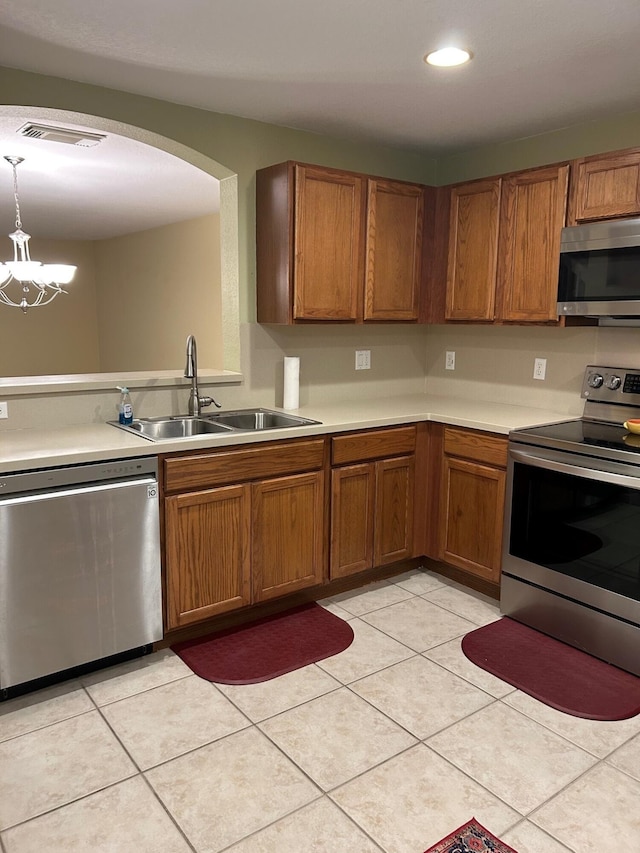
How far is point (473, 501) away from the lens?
3.16 m

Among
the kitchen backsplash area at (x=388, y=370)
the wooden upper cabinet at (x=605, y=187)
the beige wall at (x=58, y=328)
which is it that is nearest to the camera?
the wooden upper cabinet at (x=605, y=187)

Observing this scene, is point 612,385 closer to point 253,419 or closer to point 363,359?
point 363,359

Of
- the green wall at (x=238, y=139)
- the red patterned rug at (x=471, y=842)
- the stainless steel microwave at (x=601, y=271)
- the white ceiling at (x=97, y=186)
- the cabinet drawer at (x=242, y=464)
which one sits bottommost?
the red patterned rug at (x=471, y=842)

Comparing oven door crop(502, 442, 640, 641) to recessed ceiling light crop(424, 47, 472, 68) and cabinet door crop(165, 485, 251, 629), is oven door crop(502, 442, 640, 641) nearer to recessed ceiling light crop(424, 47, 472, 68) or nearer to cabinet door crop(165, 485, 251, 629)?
cabinet door crop(165, 485, 251, 629)

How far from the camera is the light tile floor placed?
5.77 feet

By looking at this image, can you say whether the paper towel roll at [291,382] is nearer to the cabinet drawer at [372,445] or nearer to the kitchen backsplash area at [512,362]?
the cabinet drawer at [372,445]

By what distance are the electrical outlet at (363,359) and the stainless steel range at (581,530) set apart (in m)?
1.19

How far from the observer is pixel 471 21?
212 cm

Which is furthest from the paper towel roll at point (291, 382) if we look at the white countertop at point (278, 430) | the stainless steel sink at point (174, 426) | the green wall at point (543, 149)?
the green wall at point (543, 149)

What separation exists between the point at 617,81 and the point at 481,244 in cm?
97

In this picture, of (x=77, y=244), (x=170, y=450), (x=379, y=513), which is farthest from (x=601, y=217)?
(x=77, y=244)

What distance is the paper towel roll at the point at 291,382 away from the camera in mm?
3400

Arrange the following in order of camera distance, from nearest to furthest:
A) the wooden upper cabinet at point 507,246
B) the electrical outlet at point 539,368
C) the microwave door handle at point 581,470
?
the microwave door handle at point 581,470, the wooden upper cabinet at point 507,246, the electrical outlet at point 539,368

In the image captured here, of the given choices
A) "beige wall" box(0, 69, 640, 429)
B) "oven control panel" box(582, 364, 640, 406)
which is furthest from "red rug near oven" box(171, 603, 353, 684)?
"oven control panel" box(582, 364, 640, 406)
